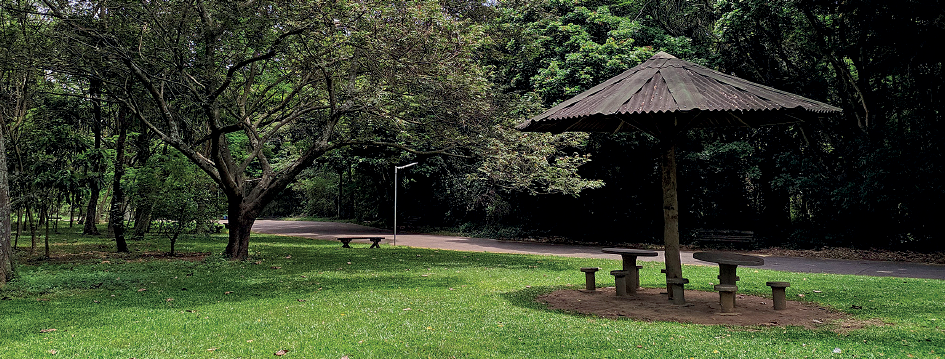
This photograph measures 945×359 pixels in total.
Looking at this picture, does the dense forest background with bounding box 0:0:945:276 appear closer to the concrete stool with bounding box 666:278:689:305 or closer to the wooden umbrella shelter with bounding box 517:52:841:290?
the wooden umbrella shelter with bounding box 517:52:841:290

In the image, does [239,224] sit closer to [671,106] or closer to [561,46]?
[671,106]

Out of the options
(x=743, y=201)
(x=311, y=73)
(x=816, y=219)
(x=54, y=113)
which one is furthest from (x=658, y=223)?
(x=54, y=113)

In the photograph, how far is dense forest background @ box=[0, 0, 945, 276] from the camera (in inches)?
495

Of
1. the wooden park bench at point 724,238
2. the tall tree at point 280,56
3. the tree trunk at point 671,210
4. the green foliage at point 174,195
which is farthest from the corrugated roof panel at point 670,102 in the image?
the wooden park bench at point 724,238

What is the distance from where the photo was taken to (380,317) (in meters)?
7.12

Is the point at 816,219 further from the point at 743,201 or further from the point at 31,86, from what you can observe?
the point at 31,86

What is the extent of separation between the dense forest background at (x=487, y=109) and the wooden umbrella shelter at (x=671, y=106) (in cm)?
503

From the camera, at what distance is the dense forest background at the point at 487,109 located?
41.2ft

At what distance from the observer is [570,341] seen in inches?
233

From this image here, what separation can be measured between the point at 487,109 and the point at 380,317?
7.99m

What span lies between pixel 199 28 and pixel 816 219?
20658 mm

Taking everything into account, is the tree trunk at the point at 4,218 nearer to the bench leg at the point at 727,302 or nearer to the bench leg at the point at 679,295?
the bench leg at the point at 679,295

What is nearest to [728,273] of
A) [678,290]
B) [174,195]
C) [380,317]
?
[678,290]

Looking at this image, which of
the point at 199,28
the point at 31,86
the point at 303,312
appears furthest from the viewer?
the point at 31,86
